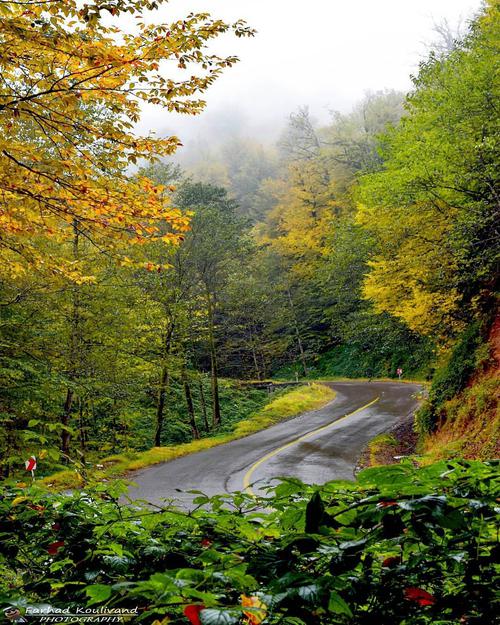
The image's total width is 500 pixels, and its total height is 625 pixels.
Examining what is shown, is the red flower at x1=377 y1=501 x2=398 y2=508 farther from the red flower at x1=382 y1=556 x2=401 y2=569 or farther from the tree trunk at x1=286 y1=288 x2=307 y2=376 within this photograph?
the tree trunk at x1=286 y1=288 x2=307 y2=376

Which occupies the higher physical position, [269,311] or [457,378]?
[269,311]

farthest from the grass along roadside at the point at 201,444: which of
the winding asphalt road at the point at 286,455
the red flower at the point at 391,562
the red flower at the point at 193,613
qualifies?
the red flower at the point at 193,613

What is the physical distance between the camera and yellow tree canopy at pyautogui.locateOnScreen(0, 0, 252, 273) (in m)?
3.79

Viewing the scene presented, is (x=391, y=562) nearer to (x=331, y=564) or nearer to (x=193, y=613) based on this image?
(x=331, y=564)

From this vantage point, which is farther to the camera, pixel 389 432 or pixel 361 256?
pixel 361 256

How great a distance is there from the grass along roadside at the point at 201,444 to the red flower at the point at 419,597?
3856 millimetres

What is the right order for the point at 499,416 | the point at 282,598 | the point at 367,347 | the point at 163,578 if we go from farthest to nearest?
the point at 367,347 < the point at 499,416 < the point at 163,578 < the point at 282,598

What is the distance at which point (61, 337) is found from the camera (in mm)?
11695

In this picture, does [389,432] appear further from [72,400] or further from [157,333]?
[72,400]

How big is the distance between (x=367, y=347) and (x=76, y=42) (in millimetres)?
33677

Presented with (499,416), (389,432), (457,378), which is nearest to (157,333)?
(389,432)

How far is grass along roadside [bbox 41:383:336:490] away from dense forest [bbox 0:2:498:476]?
951 mm

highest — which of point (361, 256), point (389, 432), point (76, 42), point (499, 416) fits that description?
point (361, 256)

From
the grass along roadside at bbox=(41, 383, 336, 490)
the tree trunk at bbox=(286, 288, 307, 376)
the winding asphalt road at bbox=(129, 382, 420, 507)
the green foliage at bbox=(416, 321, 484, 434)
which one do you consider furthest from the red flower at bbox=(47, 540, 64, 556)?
the tree trunk at bbox=(286, 288, 307, 376)
